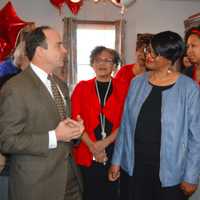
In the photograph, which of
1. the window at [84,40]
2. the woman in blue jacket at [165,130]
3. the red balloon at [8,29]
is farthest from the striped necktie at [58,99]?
the window at [84,40]

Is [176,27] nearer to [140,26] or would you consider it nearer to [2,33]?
[140,26]

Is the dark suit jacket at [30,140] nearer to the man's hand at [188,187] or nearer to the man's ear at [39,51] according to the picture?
the man's ear at [39,51]

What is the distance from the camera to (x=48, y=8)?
5.63 m

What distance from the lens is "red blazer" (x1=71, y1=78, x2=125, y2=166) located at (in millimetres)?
2379

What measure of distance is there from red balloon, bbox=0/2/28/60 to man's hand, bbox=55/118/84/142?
3.29ft

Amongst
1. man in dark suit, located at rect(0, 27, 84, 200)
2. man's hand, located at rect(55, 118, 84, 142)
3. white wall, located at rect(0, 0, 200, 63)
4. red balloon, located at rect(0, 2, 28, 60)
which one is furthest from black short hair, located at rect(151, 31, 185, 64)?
white wall, located at rect(0, 0, 200, 63)

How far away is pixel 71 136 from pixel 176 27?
16.1ft

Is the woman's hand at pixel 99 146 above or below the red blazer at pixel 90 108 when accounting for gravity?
below

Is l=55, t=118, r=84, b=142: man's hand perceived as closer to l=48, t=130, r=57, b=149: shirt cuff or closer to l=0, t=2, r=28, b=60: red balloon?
l=48, t=130, r=57, b=149: shirt cuff

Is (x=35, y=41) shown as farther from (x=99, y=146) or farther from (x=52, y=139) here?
(x=99, y=146)

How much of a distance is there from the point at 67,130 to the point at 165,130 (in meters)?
0.58

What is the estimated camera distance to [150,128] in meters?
1.81

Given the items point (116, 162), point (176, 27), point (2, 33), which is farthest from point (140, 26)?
point (116, 162)

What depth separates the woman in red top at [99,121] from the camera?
238 centimetres
